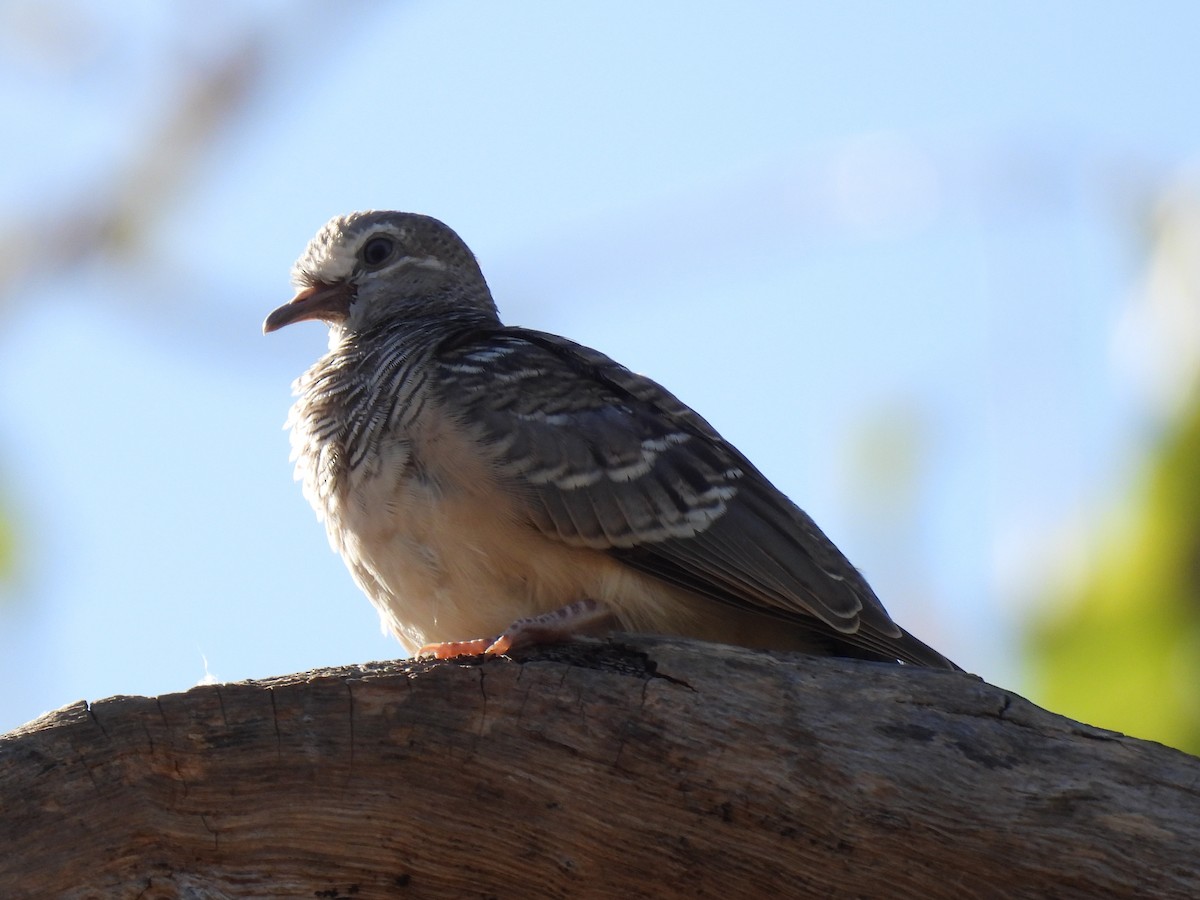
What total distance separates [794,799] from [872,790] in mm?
209

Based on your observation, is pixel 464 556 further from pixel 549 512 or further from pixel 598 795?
pixel 598 795

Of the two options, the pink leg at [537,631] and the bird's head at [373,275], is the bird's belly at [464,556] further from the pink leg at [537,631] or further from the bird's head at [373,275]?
the bird's head at [373,275]

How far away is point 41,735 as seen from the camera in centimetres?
368

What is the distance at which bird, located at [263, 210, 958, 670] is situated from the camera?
4.99 metres

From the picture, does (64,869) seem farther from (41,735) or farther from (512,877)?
(512,877)

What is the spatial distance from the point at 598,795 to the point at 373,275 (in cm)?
354

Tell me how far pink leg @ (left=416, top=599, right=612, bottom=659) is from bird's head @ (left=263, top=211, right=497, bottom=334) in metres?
2.09

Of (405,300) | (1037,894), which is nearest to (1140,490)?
(1037,894)

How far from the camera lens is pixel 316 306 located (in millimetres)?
6711

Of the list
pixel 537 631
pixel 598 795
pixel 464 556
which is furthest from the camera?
pixel 464 556

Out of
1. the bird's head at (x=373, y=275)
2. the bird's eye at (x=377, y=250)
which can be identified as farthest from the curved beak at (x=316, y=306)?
the bird's eye at (x=377, y=250)

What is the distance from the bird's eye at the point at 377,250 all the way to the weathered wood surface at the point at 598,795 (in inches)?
128

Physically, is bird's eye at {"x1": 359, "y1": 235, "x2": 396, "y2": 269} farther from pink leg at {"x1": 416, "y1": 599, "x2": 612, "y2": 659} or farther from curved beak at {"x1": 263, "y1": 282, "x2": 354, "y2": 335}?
pink leg at {"x1": 416, "y1": 599, "x2": 612, "y2": 659}

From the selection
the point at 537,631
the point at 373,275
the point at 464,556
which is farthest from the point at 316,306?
the point at 537,631
